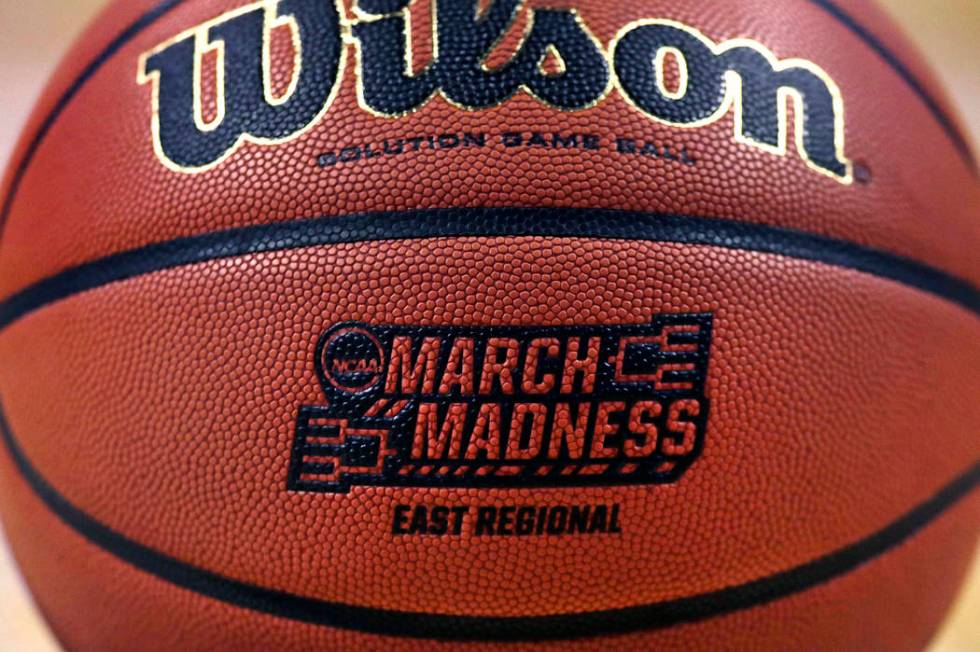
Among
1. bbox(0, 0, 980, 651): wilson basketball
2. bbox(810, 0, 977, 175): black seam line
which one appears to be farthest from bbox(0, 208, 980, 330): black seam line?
bbox(810, 0, 977, 175): black seam line

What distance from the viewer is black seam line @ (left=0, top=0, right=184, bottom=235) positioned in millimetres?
826

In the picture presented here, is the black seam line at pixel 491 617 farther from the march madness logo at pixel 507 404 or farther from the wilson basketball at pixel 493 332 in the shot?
the march madness logo at pixel 507 404

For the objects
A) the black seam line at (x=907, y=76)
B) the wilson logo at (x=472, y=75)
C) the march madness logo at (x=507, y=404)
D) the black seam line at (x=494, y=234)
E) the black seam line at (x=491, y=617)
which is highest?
→ the black seam line at (x=907, y=76)

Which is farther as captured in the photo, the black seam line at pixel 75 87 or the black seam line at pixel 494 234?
the black seam line at pixel 75 87

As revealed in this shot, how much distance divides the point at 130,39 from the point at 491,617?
590 mm

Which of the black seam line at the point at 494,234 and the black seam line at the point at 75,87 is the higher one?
the black seam line at the point at 75,87

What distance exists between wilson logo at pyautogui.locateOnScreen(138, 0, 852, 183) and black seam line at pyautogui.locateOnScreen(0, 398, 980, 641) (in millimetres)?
314

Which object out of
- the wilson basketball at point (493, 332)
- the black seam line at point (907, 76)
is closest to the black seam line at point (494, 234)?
the wilson basketball at point (493, 332)

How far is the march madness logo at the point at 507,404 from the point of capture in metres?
0.66

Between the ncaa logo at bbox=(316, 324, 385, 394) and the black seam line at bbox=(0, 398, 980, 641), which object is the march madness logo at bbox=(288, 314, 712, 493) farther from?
the black seam line at bbox=(0, 398, 980, 641)

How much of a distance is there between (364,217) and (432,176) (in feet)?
0.19

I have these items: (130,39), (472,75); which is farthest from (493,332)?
(130,39)

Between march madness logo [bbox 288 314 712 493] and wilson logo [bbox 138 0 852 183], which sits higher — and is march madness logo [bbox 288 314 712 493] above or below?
below

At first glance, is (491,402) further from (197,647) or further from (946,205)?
(946,205)
